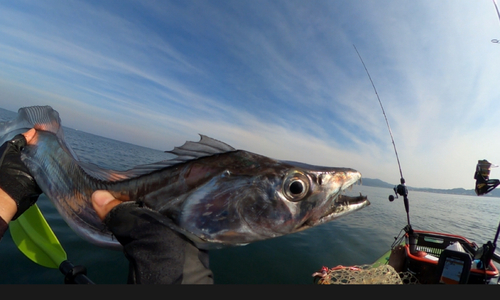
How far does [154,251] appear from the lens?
5.11 feet

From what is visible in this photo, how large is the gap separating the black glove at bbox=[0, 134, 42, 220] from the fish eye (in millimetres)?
3240

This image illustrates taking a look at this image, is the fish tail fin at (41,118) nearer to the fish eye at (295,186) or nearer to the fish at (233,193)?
the fish at (233,193)

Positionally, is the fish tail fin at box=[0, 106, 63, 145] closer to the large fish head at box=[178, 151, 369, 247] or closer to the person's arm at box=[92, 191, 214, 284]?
the person's arm at box=[92, 191, 214, 284]

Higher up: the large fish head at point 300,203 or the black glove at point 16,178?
the large fish head at point 300,203

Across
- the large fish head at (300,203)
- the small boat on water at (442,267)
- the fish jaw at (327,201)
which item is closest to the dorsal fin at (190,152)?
the large fish head at (300,203)

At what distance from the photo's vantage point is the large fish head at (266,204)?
1.74 meters

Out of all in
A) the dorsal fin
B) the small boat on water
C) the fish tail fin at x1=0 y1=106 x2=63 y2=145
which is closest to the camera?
the dorsal fin

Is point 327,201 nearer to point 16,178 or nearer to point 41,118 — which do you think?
point 16,178

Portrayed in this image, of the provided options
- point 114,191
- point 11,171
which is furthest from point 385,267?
point 11,171

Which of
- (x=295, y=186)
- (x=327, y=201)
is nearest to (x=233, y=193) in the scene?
(x=295, y=186)

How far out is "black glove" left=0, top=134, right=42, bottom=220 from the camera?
8.14 ft

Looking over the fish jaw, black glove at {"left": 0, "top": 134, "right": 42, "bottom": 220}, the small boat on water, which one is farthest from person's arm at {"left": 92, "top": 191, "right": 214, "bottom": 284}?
the small boat on water

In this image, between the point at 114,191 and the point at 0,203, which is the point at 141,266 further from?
the point at 0,203

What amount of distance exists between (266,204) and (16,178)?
3.26 m
